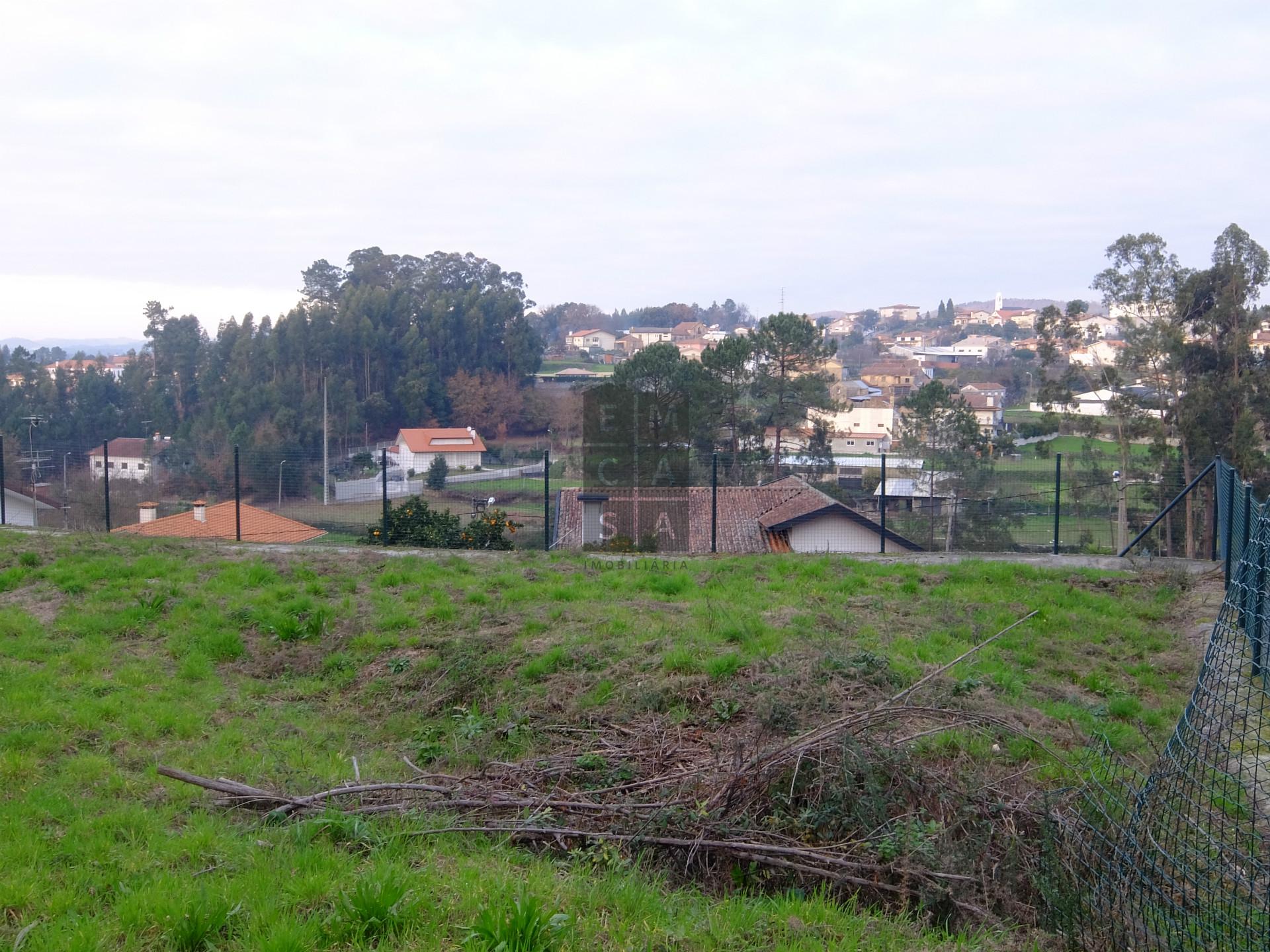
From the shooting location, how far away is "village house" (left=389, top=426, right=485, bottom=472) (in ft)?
58.2

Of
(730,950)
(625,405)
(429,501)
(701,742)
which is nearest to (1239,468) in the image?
(625,405)

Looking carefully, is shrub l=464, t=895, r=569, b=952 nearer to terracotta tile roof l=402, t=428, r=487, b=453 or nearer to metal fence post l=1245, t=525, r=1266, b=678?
metal fence post l=1245, t=525, r=1266, b=678

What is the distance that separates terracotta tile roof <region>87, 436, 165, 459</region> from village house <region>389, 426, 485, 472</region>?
4960 mm

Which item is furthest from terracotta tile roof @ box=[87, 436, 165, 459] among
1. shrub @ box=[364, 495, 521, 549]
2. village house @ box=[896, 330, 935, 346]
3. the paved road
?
village house @ box=[896, 330, 935, 346]

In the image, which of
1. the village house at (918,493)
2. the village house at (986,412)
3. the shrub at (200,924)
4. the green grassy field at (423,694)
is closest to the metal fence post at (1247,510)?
the green grassy field at (423,694)

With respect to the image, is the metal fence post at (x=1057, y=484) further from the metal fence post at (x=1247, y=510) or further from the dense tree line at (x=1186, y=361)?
the dense tree line at (x=1186, y=361)

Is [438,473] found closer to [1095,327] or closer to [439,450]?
[439,450]

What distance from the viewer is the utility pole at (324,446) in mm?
16456

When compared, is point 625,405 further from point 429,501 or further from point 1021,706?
A: point 1021,706

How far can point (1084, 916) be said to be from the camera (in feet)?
12.2

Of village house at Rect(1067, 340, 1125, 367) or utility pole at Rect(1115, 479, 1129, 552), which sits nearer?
utility pole at Rect(1115, 479, 1129, 552)

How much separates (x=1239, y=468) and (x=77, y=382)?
38445 mm

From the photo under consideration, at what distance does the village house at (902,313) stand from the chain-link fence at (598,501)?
100 metres

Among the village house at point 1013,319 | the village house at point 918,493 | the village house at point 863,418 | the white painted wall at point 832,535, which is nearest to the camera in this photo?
the village house at point 918,493
